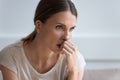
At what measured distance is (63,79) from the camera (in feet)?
4.47

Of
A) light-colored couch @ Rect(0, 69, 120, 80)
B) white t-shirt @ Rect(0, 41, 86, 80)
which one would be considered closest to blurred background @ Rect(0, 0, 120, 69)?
light-colored couch @ Rect(0, 69, 120, 80)

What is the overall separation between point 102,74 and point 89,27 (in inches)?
15.4

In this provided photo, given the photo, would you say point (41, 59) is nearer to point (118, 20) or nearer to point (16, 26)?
point (16, 26)

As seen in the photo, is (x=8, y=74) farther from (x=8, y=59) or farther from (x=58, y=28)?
(x=58, y=28)

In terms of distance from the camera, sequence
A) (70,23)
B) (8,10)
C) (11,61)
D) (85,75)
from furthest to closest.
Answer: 1. (8,10)
2. (85,75)
3. (11,61)
4. (70,23)

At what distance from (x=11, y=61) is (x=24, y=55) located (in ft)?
0.23

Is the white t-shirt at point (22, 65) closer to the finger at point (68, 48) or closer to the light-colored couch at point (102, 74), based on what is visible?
the finger at point (68, 48)

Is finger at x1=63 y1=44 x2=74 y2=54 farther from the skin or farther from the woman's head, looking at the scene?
the woman's head

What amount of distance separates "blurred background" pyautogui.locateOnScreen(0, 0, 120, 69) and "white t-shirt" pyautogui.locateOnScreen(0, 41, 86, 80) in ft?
1.25

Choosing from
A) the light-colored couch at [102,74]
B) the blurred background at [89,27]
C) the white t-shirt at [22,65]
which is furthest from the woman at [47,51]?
the blurred background at [89,27]

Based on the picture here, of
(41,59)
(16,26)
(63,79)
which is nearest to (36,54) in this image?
(41,59)

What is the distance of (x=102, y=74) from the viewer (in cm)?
148

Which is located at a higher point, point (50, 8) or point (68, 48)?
point (50, 8)

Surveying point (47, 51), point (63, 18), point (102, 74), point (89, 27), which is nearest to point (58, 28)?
point (63, 18)
